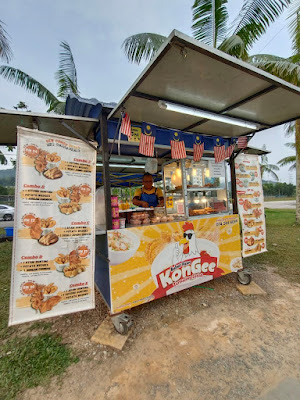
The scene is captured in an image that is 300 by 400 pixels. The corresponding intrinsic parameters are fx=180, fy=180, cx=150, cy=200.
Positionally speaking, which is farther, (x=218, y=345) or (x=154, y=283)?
(x=154, y=283)

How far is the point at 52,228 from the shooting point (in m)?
2.27

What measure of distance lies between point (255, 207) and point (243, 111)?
239cm

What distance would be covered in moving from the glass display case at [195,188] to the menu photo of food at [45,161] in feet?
7.86

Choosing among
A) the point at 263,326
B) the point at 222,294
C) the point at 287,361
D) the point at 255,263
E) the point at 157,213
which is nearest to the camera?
the point at 287,361

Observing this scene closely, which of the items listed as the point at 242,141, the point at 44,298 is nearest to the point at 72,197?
the point at 44,298

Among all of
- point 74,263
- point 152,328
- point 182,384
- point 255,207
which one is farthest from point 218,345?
point 255,207

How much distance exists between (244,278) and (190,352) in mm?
2164

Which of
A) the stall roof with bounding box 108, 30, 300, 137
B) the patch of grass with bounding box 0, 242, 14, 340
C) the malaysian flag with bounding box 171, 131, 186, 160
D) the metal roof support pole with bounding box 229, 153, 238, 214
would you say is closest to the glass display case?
the metal roof support pole with bounding box 229, 153, 238, 214

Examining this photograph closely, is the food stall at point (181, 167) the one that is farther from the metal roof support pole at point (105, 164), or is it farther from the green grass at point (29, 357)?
the green grass at point (29, 357)

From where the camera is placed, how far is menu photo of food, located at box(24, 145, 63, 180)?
219 centimetres

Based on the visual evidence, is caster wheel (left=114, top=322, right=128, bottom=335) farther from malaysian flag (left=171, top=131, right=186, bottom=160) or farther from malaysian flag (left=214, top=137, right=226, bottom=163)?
malaysian flag (left=214, top=137, right=226, bottom=163)

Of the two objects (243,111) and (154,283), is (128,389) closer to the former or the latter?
(154,283)

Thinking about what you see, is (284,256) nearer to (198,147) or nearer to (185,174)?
(185,174)

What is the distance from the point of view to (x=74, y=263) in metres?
2.38
